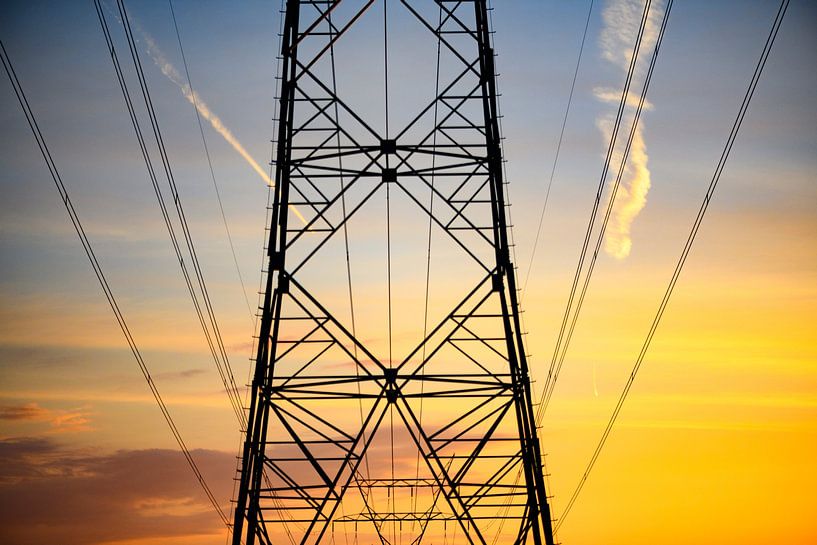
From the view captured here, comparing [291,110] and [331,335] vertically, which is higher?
[291,110]

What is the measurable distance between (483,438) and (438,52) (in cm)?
974

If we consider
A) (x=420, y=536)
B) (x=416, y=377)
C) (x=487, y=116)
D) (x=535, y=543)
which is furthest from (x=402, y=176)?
(x=420, y=536)

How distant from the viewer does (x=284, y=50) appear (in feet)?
88.3

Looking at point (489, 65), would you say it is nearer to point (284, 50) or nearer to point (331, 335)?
point (284, 50)

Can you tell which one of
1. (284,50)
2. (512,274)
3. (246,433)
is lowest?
(246,433)

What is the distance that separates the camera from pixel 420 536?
37.6 meters

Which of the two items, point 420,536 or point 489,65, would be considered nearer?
point 489,65

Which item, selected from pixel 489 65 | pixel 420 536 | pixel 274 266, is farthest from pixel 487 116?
pixel 420 536

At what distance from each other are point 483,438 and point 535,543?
281 centimetres

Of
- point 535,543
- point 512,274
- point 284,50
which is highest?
point 284,50

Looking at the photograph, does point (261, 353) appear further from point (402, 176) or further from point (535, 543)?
point (535, 543)

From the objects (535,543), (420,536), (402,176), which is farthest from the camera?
(420,536)

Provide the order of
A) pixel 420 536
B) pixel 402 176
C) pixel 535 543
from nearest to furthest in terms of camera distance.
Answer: pixel 535 543 → pixel 402 176 → pixel 420 536

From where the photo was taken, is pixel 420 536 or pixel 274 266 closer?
pixel 274 266
